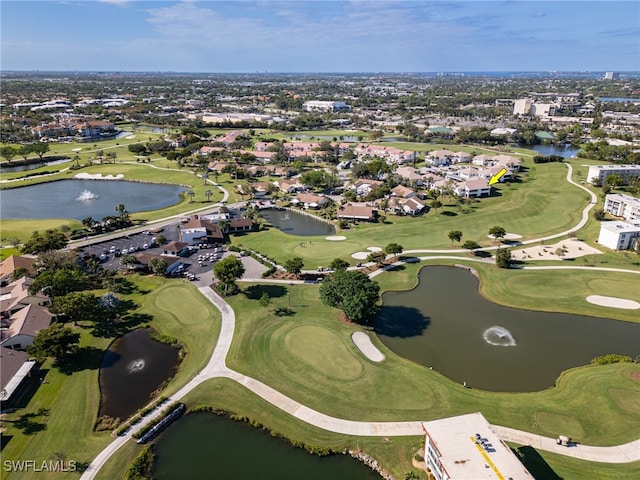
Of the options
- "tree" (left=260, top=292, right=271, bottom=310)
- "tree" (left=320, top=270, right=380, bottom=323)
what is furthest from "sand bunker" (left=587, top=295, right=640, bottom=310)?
"tree" (left=260, top=292, right=271, bottom=310)

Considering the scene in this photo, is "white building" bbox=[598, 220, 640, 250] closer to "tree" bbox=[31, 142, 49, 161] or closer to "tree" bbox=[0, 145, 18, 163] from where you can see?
"tree" bbox=[31, 142, 49, 161]

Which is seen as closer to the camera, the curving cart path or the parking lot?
the curving cart path

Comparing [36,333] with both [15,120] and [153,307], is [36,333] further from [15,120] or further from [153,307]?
[15,120]

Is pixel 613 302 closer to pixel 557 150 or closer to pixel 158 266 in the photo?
pixel 158 266

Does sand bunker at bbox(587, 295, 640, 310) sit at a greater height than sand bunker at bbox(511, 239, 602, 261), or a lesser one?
lesser

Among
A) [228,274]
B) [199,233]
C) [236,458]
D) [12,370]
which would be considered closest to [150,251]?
[199,233]

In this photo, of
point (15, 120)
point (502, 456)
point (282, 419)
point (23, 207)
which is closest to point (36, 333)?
point (282, 419)

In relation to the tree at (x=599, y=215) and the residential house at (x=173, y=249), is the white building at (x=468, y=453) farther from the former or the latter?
the tree at (x=599, y=215)
